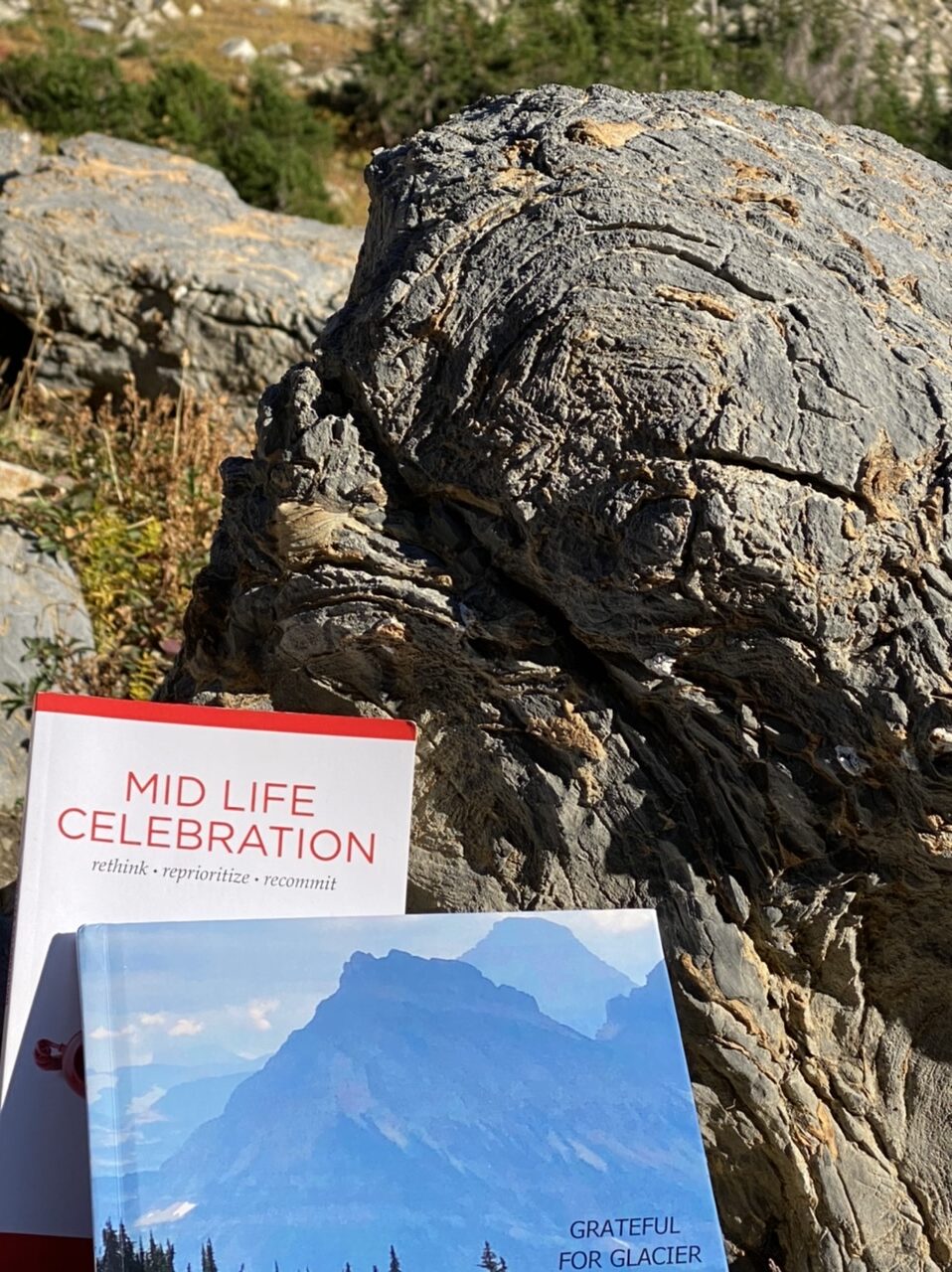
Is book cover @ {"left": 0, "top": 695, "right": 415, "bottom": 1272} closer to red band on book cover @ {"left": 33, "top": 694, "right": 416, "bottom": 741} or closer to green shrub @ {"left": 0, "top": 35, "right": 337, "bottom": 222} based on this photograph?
red band on book cover @ {"left": 33, "top": 694, "right": 416, "bottom": 741}

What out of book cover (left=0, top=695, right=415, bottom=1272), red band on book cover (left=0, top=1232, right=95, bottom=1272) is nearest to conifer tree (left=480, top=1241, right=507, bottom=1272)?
book cover (left=0, top=695, right=415, bottom=1272)

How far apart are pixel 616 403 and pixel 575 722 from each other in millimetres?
563

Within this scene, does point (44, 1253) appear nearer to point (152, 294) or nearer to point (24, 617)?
point (24, 617)

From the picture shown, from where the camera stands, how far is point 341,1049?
2080mm

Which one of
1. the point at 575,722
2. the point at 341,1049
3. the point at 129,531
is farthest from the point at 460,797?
the point at 129,531

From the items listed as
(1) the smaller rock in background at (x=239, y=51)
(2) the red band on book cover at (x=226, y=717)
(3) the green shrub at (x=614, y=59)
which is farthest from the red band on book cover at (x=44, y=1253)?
(1) the smaller rock in background at (x=239, y=51)

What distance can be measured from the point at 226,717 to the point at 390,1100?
631 millimetres

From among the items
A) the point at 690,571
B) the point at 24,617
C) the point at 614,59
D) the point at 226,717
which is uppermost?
the point at 614,59

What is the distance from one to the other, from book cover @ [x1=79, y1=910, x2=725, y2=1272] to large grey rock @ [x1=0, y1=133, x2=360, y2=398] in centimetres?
422

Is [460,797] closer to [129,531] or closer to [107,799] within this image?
[107,799]

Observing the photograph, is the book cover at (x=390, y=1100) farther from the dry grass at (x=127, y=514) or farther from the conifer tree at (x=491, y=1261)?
the dry grass at (x=127, y=514)

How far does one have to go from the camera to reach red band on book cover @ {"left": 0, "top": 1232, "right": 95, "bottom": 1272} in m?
2.09

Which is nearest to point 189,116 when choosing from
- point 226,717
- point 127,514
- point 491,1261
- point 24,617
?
point 127,514

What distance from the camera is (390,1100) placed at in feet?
6.75
